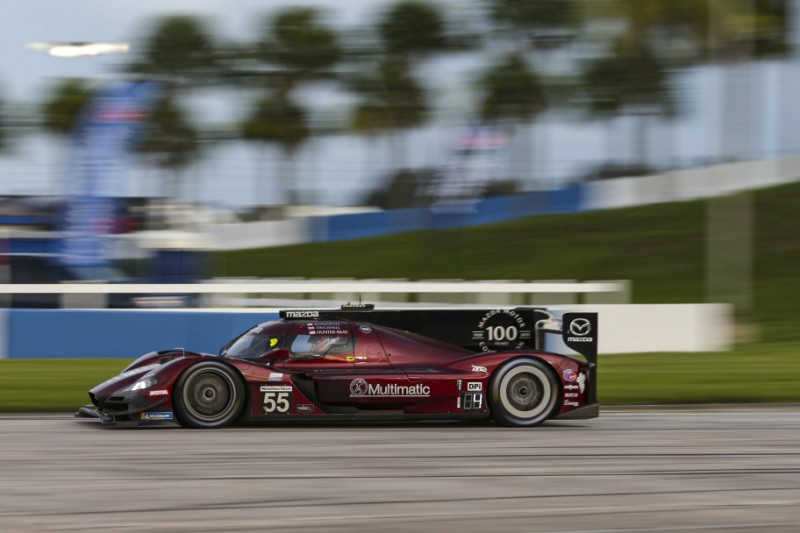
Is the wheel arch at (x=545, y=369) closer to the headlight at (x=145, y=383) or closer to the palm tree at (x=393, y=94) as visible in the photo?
the headlight at (x=145, y=383)

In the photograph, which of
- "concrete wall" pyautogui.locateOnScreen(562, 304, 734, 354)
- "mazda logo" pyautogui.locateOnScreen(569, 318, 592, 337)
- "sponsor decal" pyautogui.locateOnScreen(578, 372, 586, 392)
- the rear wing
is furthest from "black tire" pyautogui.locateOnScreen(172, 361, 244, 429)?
"concrete wall" pyautogui.locateOnScreen(562, 304, 734, 354)

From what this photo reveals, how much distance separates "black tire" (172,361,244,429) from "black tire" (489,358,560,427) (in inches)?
87.9

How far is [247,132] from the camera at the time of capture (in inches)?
2542

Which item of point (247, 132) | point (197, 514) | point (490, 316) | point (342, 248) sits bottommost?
point (197, 514)

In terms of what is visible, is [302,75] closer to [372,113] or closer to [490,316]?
[372,113]

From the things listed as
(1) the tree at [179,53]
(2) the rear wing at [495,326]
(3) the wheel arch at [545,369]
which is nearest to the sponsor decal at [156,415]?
(2) the rear wing at [495,326]

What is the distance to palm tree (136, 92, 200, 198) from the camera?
2692 inches

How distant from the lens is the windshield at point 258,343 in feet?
35.2

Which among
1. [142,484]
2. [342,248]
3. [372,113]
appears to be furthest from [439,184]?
[142,484]

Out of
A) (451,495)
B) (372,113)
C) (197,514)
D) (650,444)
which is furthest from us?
(372,113)

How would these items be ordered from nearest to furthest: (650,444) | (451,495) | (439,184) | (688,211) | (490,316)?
(451,495)
(650,444)
(490,316)
(439,184)
(688,211)

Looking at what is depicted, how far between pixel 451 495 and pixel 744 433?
4.43m

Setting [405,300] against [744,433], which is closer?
[744,433]

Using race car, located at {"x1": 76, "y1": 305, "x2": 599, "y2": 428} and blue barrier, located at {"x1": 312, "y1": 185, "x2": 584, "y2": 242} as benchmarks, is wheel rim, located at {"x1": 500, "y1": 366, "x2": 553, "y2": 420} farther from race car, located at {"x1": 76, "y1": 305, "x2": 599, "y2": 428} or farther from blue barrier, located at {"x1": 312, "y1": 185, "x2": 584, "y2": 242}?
blue barrier, located at {"x1": 312, "y1": 185, "x2": 584, "y2": 242}
